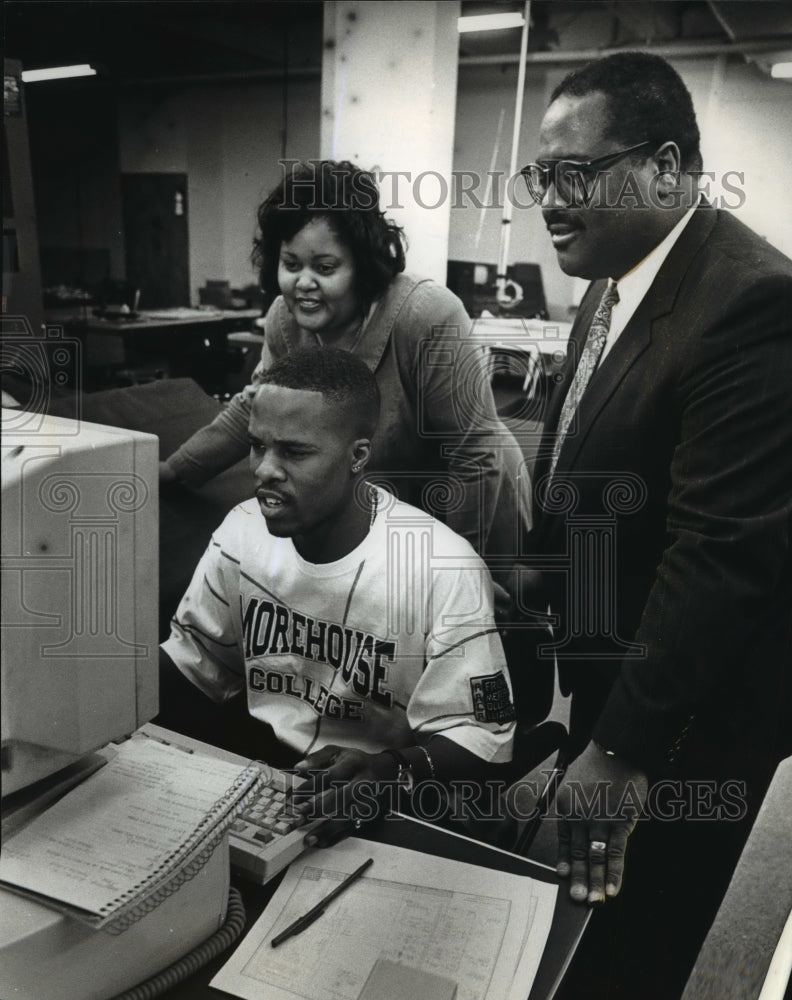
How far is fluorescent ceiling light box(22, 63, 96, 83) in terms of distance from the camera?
124cm

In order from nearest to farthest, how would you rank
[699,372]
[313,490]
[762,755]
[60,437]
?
[60,437] < [699,372] < [313,490] < [762,755]

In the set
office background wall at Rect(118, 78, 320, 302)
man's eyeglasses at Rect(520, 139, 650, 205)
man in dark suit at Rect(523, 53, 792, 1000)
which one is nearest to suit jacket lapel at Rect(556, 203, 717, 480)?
man in dark suit at Rect(523, 53, 792, 1000)

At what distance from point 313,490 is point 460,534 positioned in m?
0.23

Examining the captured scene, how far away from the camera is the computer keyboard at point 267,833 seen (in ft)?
3.70

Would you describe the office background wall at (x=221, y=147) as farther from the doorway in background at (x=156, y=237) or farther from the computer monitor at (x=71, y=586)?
the computer monitor at (x=71, y=586)

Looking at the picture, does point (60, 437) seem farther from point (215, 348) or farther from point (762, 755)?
point (762, 755)

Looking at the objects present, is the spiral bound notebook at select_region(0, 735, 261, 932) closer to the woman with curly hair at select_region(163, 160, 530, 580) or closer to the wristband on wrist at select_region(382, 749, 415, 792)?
the wristband on wrist at select_region(382, 749, 415, 792)

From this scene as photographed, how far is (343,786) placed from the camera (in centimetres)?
121

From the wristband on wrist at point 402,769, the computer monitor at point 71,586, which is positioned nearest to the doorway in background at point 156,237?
the computer monitor at point 71,586

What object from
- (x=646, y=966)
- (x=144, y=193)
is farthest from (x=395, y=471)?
(x=646, y=966)

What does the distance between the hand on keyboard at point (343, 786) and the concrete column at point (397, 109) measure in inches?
28.6

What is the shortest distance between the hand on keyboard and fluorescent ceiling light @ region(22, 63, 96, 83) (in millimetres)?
1083

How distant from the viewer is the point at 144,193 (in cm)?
129

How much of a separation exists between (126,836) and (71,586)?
300 mm
